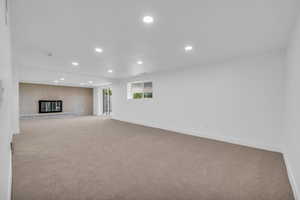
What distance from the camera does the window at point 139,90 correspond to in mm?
6418

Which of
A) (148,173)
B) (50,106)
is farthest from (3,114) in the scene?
(50,106)

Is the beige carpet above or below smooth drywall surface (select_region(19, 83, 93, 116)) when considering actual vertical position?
below

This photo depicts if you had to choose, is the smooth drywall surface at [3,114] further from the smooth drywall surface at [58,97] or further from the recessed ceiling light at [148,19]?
the smooth drywall surface at [58,97]

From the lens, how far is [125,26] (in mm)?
2164

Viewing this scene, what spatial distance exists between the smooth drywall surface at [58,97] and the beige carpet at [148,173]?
7262 millimetres

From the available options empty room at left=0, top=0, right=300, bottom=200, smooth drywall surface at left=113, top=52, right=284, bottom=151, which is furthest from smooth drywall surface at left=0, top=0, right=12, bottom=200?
smooth drywall surface at left=113, top=52, right=284, bottom=151

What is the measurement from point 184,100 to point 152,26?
326 cm

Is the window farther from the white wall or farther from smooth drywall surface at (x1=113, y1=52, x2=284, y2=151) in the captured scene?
the white wall

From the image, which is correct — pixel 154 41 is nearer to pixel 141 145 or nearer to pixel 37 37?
pixel 37 37

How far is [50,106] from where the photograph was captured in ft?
31.8

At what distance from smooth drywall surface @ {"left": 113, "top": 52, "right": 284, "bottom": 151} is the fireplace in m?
7.91

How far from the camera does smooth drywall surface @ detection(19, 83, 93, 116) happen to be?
8.80 metres

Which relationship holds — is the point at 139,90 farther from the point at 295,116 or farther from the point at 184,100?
the point at 295,116

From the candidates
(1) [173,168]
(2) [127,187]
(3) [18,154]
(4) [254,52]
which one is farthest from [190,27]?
(3) [18,154]
